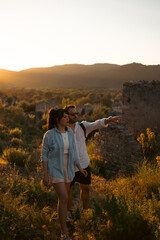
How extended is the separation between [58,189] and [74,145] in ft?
2.03

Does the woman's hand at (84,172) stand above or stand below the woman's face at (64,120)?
below

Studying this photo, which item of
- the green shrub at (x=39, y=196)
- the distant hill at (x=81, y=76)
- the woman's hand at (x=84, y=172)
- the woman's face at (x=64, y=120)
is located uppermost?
the distant hill at (x=81, y=76)

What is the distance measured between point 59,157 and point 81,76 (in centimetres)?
11128

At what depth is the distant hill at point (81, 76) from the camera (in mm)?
94000

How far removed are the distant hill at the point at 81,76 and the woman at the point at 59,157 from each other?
88.1m

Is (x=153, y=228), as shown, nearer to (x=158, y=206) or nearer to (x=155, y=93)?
(x=158, y=206)

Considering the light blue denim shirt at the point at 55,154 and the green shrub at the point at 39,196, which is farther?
the green shrub at the point at 39,196

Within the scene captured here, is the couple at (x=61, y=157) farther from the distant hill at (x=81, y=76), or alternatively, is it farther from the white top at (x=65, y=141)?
the distant hill at (x=81, y=76)

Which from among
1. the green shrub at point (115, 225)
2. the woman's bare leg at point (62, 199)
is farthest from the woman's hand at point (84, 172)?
the green shrub at point (115, 225)

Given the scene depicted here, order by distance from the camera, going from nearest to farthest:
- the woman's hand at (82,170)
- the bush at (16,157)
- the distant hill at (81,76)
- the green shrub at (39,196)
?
the woman's hand at (82,170) < the green shrub at (39,196) < the bush at (16,157) < the distant hill at (81,76)

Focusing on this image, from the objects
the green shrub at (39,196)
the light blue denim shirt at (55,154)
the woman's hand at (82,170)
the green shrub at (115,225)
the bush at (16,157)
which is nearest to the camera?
the green shrub at (115,225)

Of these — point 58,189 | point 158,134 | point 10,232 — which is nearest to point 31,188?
point 10,232

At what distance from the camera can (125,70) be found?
100062 millimetres

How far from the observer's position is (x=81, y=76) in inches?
4412
